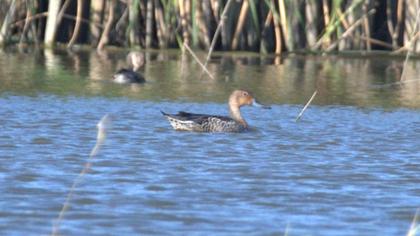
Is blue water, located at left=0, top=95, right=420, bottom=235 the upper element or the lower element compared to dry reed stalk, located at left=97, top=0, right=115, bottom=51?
lower

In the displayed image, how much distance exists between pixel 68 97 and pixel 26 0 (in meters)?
5.18

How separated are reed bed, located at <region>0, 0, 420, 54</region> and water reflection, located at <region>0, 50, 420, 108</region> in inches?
9.4

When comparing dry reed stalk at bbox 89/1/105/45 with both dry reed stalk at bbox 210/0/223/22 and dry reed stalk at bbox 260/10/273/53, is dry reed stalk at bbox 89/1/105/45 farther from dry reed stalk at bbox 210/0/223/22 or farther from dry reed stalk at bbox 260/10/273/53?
dry reed stalk at bbox 260/10/273/53

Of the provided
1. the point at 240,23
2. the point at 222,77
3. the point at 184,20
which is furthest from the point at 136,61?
the point at 240,23

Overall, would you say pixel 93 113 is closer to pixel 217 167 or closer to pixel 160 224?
pixel 217 167

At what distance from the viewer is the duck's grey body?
10305mm

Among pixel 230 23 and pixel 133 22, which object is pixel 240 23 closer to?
pixel 230 23

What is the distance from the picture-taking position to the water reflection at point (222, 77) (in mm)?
13445

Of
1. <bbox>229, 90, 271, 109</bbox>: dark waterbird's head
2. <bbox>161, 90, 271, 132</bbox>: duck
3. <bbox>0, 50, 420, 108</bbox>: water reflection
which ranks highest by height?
<bbox>229, 90, 271, 109</bbox>: dark waterbird's head

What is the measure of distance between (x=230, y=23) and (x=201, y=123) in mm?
7521

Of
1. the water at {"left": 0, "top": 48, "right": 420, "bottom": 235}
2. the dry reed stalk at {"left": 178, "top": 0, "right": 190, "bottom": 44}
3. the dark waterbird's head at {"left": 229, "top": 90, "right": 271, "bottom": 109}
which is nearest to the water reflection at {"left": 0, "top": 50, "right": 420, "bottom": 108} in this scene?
the water at {"left": 0, "top": 48, "right": 420, "bottom": 235}

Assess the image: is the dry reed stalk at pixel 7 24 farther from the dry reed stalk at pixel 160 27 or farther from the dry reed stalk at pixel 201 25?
the dry reed stalk at pixel 201 25

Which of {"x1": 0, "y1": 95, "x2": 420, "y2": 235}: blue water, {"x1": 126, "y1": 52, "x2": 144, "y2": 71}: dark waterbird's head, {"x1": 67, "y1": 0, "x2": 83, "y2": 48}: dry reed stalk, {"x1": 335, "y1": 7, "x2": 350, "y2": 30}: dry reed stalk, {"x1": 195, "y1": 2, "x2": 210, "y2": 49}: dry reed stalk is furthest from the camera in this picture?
{"x1": 67, "y1": 0, "x2": 83, "y2": 48}: dry reed stalk

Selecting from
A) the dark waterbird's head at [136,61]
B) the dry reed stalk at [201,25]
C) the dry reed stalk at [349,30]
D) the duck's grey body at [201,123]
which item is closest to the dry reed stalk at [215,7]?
the dry reed stalk at [201,25]
